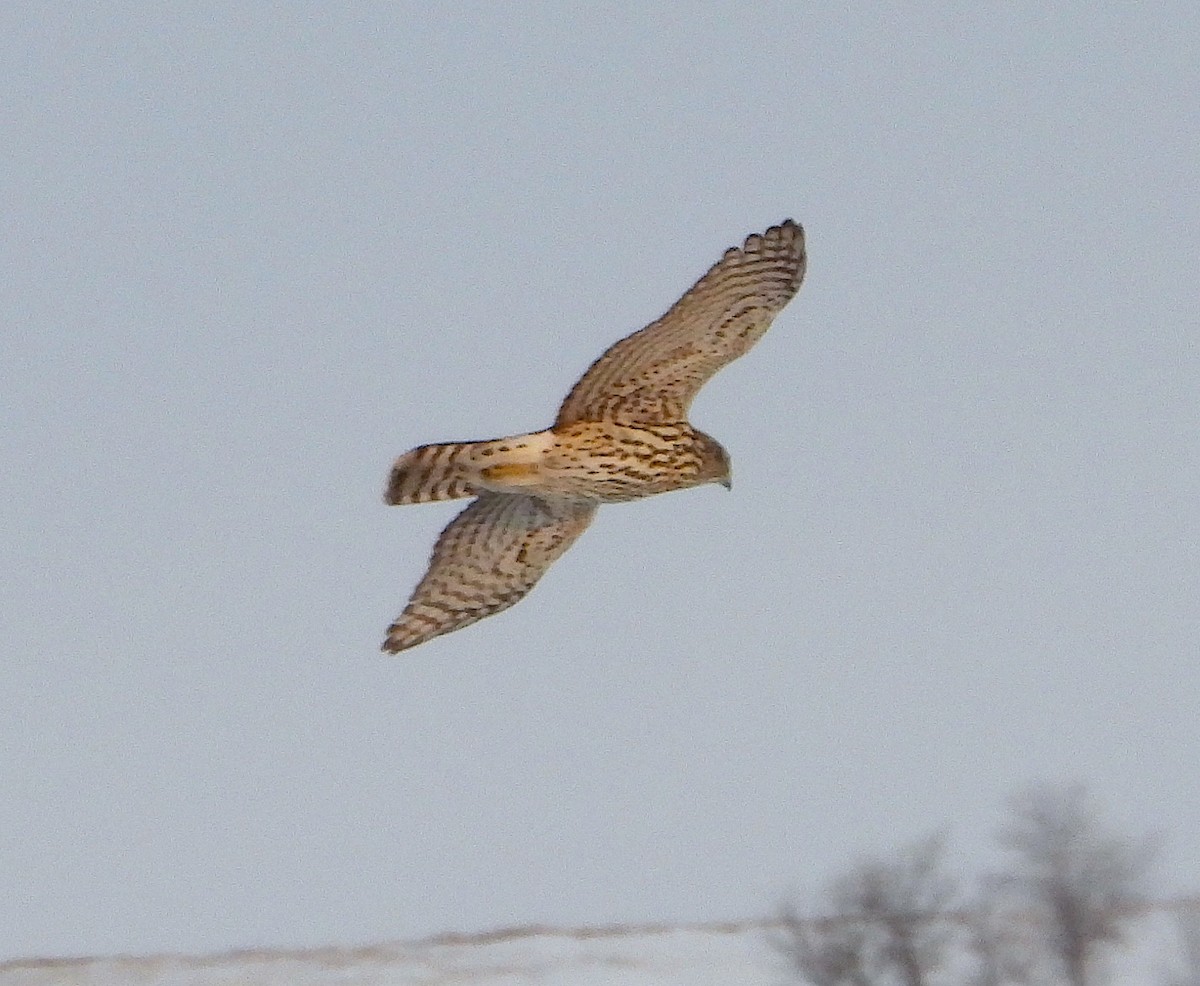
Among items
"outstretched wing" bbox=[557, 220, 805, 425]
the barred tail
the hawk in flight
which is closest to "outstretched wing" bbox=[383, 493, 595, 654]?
the hawk in flight

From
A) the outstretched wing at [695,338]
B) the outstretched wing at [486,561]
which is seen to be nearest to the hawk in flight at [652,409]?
the outstretched wing at [695,338]

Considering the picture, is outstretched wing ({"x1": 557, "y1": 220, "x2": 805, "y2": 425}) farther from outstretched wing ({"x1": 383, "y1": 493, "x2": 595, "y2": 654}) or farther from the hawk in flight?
outstretched wing ({"x1": 383, "y1": 493, "x2": 595, "y2": 654})

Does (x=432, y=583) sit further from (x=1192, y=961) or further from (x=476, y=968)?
(x=1192, y=961)

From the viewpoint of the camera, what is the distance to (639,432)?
37.4 feet

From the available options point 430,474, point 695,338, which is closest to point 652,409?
point 695,338

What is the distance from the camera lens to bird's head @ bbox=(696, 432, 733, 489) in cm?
1157

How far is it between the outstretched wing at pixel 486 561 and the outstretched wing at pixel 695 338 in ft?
1.91

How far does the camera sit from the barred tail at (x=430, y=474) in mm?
10891

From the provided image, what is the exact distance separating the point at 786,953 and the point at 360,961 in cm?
324

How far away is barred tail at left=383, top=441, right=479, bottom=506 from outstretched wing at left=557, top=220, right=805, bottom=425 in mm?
574

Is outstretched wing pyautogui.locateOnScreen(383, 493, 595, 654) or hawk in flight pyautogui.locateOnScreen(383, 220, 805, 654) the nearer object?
hawk in flight pyautogui.locateOnScreen(383, 220, 805, 654)

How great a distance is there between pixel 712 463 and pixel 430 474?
51.6 inches

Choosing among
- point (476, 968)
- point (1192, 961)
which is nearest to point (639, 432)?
point (476, 968)

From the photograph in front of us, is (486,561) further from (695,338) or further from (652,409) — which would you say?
(695,338)
